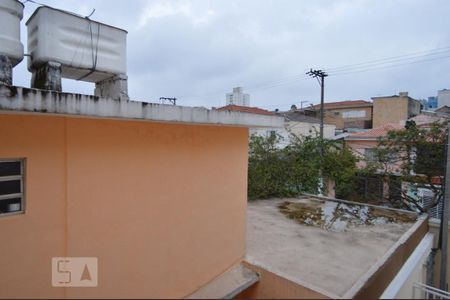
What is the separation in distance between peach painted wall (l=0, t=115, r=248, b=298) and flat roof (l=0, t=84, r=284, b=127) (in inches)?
15.8

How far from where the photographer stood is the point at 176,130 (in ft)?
13.1

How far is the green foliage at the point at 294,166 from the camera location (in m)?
11.5

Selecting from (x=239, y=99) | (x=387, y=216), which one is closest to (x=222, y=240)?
(x=387, y=216)

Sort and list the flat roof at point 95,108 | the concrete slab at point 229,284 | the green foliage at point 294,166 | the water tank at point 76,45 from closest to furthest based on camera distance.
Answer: the flat roof at point 95,108 → the water tank at point 76,45 → the concrete slab at point 229,284 → the green foliage at point 294,166

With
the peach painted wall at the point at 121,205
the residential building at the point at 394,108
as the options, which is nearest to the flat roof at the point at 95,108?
the peach painted wall at the point at 121,205

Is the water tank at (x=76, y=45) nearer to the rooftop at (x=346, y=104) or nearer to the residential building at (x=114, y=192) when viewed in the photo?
the residential building at (x=114, y=192)

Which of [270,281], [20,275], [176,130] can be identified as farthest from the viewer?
[270,281]

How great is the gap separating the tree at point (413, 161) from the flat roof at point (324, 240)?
2.39 metres

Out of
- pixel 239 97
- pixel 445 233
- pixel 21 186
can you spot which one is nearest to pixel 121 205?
pixel 21 186

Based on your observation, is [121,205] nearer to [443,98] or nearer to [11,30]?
[11,30]

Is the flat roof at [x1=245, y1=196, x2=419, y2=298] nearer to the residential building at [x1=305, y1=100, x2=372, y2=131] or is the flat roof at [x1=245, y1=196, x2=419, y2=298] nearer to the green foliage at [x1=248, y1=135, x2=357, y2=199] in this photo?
the green foliage at [x1=248, y1=135, x2=357, y2=199]

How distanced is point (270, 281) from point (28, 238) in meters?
3.51

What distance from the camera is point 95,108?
2.77 metres

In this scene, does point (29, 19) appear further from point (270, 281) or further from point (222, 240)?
point (270, 281)
